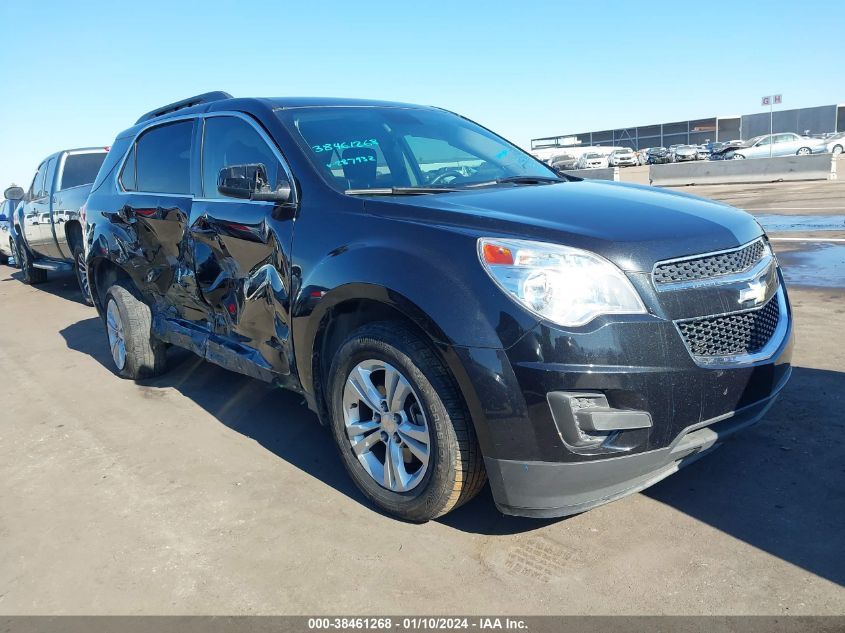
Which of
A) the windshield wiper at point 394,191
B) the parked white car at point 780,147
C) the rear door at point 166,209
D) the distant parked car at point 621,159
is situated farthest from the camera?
the distant parked car at point 621,159

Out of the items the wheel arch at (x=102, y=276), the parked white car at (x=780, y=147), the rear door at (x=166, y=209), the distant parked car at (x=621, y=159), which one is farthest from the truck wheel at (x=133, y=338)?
the distant parked car at (x=621, y=159)

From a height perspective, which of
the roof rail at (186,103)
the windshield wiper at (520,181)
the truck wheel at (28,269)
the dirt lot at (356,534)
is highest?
the roof rail at (186,103)

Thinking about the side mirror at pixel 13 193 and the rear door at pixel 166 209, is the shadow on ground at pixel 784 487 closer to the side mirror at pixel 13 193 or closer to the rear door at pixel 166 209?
the rear door at pixel 166 209

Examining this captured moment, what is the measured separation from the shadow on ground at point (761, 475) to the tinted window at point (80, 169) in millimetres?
6452

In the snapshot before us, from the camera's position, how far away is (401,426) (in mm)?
2846

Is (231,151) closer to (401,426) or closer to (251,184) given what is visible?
(251,184)

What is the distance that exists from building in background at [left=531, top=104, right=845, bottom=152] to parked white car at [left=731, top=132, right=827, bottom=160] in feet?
52.2

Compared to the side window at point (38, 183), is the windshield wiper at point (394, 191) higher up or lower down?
lower down

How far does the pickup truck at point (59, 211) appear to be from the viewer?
344 inches

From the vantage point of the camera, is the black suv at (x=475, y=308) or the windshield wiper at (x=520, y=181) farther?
the windshield wiper at (x=520, y=181)

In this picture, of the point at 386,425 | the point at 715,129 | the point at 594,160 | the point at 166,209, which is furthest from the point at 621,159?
the point at 386,425

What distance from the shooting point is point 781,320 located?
2.96m

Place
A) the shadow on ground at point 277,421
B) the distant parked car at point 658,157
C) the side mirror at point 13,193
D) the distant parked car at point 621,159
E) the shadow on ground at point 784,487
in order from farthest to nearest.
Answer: the distant parked car at point 658,157 < the distant parked car at point 621,159 < the side mirror at point 13,193 < the shadow on ground at point 277,421 < the shadow on ground at point 784,487

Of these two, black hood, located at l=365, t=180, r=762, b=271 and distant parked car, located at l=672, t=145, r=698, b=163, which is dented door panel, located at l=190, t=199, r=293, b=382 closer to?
black hood, located at l=365, t=180, r=762, b=271
